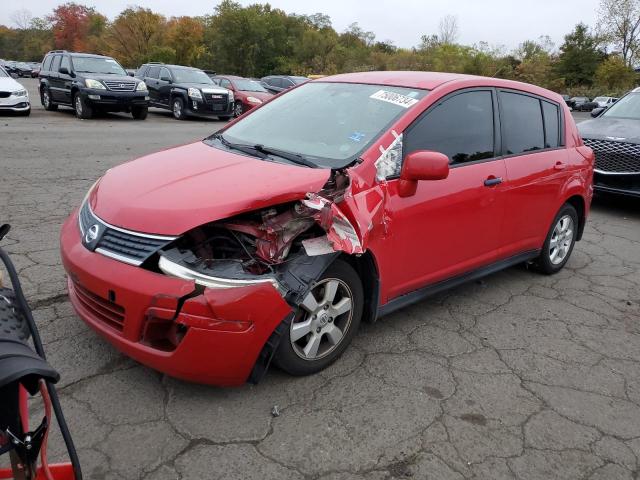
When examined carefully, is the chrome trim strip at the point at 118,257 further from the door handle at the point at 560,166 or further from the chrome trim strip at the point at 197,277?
the door handle at the point at 560,166

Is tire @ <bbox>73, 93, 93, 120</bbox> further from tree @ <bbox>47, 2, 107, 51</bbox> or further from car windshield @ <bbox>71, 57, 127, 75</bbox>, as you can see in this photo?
tree @ <bbox>47, 2, 107, 51</bbox>

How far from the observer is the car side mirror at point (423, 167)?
10.4ft

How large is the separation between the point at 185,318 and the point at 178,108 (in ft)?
52.8

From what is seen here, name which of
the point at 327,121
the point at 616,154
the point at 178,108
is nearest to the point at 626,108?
the point at 616,154

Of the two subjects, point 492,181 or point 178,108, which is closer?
point 492,181

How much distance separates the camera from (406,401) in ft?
9.72

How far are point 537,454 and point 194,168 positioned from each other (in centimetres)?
237

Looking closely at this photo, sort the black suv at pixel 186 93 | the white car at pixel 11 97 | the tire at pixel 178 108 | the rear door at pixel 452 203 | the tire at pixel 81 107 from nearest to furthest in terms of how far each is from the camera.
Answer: the rear door at pixel 452 203
the white car at pixel 11 97
the tire at pixel 81 107
the black suv at pixel 186 93
the tire at pixel 178 108

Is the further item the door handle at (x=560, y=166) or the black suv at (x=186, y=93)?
the black suv at (x=186, y=93)

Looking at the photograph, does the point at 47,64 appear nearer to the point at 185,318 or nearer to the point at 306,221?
the point at 306,221

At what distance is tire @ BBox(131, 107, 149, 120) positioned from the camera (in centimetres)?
1596

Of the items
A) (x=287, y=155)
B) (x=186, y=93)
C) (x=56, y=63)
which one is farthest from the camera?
(x=186, y=93)

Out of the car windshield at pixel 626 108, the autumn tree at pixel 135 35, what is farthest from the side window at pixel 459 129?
the autumn tree at pixel 135 35

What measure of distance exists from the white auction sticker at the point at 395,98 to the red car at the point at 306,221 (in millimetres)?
11
